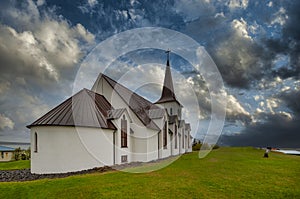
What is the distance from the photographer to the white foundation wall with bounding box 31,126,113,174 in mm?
17828

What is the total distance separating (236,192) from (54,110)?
15.7 metres

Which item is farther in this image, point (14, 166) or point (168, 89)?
point (168, 89)

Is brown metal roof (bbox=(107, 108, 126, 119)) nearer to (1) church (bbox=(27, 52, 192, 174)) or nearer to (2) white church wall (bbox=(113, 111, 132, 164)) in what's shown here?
(1) church (bbox=(27, 52, 192, 174))

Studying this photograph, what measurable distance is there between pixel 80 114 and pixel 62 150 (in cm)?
323

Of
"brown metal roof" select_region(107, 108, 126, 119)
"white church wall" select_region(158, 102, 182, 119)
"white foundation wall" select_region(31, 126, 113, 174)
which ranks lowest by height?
"white foundation wall" select_region(31, 126, 113, 174)

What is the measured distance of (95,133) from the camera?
19531mm

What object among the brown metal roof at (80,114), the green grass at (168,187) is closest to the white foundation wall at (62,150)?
the brown metal roof at (80,114)

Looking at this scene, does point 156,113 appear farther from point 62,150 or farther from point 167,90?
point 62,150

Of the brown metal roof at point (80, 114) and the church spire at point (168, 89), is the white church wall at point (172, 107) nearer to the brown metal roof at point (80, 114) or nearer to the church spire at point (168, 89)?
the church spire at point (168, 89)

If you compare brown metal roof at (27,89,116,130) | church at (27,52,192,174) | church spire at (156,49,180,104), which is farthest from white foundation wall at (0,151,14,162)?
brown metal roof at (27,89,116,130)

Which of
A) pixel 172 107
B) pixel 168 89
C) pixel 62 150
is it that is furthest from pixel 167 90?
pixel 62 150

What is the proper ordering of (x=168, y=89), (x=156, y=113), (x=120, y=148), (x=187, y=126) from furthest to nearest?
1. (x=187, y=126)
2. (x=168, y=89)
3. (x=156, y=113)
4. (x=120, y=148)

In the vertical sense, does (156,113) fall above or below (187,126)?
above

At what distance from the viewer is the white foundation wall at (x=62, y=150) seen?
17828 millimetres
